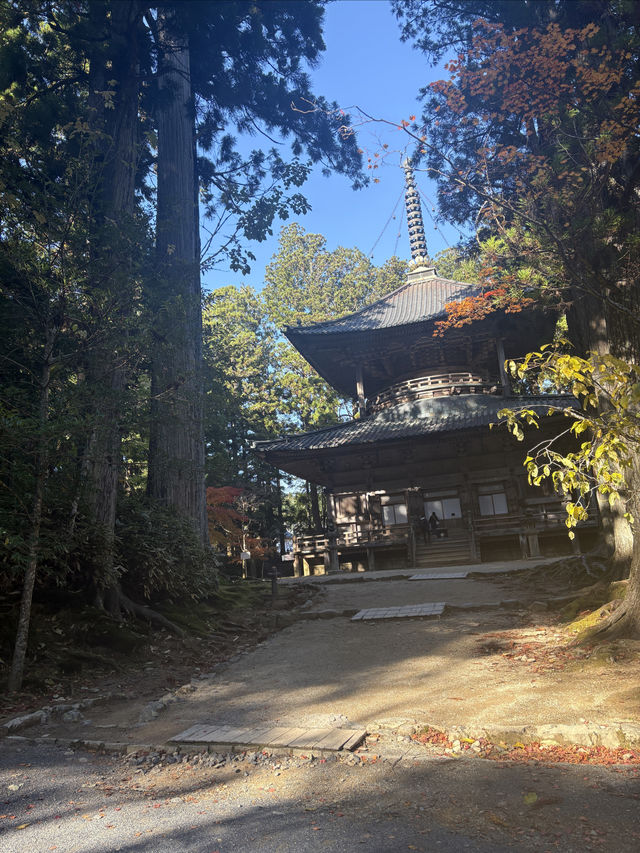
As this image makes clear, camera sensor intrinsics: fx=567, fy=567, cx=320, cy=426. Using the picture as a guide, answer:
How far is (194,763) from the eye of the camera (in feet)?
Result: 12.7

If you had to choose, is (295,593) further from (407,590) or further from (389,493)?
(389,493)

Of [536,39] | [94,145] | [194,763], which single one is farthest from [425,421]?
[194,763]

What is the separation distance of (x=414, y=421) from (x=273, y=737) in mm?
15958

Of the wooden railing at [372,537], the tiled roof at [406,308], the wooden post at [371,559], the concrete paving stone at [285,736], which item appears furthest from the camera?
the tiled roof at [406,308]

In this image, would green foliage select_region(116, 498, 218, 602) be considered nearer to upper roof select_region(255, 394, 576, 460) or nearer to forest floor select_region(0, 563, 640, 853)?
forest floor select_region(0, 563, 640, 853)

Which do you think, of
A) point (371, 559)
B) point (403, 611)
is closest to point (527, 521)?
point (371, 559)

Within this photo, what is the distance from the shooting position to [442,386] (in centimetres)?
2039

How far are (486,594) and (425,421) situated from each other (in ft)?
30.8

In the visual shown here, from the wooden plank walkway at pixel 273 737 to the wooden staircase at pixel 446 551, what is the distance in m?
14.1

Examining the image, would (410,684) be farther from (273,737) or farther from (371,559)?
(371,559)

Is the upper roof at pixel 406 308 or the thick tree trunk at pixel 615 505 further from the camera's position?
the upper roof at pixel 406 308

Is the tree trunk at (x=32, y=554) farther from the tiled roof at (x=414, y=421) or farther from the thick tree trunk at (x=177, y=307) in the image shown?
the tiled roof at (x=414, y=421)

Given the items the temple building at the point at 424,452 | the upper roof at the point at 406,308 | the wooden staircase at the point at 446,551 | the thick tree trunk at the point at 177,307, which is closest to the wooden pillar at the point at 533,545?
the temple building at the point at 424,452

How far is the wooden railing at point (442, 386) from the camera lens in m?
20.4
